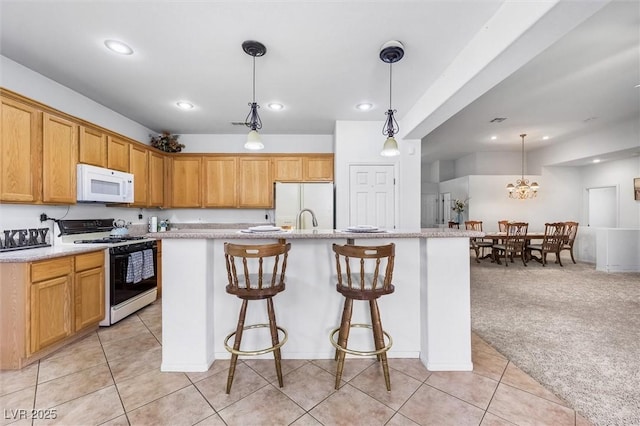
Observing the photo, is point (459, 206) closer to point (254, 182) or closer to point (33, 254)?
point (254, 182)

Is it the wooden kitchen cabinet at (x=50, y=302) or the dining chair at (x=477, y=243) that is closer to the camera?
the wooden kitchen cabinet at (x=50, y=302)

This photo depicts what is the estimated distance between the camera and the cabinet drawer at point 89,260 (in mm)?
2518

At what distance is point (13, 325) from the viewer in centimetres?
207

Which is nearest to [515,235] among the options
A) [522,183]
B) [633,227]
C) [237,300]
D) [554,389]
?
[522,183]

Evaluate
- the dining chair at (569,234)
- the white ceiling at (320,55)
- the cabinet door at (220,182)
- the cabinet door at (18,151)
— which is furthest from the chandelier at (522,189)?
the cabinet door at (18,151)

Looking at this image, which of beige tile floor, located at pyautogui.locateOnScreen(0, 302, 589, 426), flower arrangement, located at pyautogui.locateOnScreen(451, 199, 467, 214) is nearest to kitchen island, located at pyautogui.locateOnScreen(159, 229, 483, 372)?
beige tile floor, located at pyautogui.locateOnScreen(0, 302, 589, 426)

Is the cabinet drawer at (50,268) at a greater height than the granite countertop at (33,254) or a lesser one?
lesser

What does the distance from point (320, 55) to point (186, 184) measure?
3200 millimetres

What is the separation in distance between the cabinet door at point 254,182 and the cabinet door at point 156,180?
121 centimetres

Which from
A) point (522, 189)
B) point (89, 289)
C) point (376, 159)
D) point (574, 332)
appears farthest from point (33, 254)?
point (522, 189)

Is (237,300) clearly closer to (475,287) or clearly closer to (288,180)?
(288,180)

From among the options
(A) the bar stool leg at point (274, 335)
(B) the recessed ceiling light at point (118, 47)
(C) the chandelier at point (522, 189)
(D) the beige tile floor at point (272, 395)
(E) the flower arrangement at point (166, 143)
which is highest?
(B) the recessed ceiling light at point (118, 47)

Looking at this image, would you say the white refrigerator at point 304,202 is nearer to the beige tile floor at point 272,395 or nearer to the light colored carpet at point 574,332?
the beige tile floor at point 272,395

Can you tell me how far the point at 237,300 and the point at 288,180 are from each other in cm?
259
